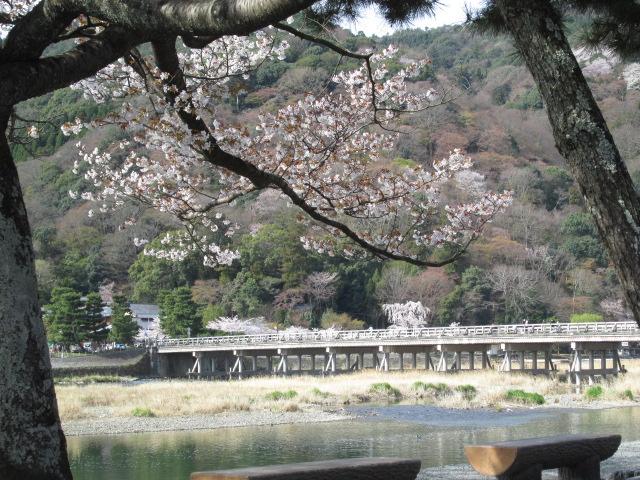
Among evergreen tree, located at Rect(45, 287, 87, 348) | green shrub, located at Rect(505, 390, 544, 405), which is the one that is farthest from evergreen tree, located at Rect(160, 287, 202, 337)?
green shrub, located at Rect(505, 390, 544, 405)

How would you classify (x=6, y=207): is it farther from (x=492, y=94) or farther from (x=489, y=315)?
(x=492, y=94)

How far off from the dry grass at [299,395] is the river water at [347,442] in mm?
2320

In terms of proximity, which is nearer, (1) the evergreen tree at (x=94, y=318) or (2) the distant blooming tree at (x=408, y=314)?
(1) the evergreen tree at (x=94, y=318)

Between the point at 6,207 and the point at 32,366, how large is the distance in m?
0.68

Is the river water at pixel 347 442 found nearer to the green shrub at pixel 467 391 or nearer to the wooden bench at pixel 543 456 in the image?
the green shrub at pixel 467 391

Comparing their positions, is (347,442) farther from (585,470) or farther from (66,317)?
(66,317)

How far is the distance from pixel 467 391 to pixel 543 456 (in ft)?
56.5

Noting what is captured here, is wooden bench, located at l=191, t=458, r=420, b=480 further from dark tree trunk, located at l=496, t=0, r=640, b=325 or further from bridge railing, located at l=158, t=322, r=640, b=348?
bridge railing, located at l=158, t=322, r=640, b=348

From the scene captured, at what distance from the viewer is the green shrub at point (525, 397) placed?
2111cm

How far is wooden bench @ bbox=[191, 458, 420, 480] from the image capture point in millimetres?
3822

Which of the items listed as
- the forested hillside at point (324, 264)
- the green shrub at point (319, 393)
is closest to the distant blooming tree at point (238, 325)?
the forested hillside at point (324, 264)

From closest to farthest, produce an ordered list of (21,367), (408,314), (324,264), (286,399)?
(21,367), (286,399), (408,314), (324,264)

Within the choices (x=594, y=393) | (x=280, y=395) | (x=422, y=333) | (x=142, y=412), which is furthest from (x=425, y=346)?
(x=142, y=412)

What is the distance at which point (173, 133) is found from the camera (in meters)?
5.17
